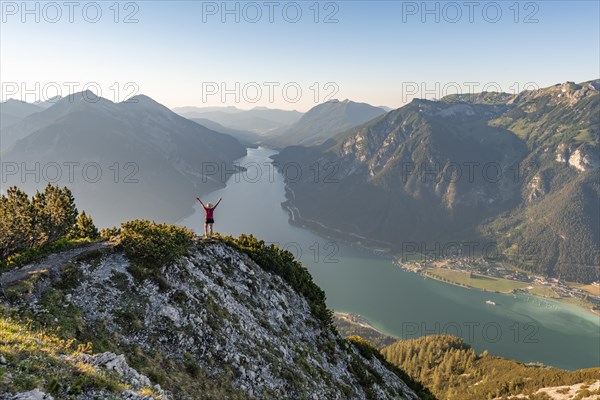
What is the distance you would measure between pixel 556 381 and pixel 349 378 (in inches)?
4222

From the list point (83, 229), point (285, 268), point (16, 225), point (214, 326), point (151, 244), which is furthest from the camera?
point (285, 268)

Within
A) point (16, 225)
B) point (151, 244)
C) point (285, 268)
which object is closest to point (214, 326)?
point (151, 244)

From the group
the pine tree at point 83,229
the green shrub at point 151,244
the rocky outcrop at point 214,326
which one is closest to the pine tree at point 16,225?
the pine tree at point 83,229

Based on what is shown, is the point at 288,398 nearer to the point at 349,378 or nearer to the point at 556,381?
the point at 349,378

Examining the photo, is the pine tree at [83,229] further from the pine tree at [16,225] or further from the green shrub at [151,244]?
the green shrub at [151,244]

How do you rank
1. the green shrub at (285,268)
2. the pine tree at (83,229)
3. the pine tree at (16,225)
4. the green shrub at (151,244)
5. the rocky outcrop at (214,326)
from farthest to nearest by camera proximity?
1. the green shrub at (285,268)
2. the pine tree at (83,229)
3. the pine tree at (16,225)
4. the green shrub at (151,244)
5. the rocky outcrop at (214,326)

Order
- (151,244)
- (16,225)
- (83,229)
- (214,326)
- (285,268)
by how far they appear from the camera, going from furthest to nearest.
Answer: (285,268)
(83,229)
(16,225)
(151,244)
(214,326)

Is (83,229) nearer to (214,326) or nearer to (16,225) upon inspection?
(16,225)

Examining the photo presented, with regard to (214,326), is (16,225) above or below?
above

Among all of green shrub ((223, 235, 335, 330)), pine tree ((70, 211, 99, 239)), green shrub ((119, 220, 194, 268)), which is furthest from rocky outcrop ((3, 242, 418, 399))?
pine tree ((70, 211, 99, 239))

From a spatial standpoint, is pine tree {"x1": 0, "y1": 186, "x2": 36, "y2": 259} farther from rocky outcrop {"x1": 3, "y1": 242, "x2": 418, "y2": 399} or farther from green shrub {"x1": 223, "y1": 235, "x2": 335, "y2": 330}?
green shrub {"x1": 223, "y1": 235, "x2": 335, "y2": 330}

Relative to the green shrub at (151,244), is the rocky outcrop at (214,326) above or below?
below

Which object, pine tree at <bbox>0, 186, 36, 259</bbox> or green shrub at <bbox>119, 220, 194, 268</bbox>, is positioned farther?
pine tree at <bbox>0, 186, 36, 259</bbox>

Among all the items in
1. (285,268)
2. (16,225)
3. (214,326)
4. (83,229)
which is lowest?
Result: (214,326)
